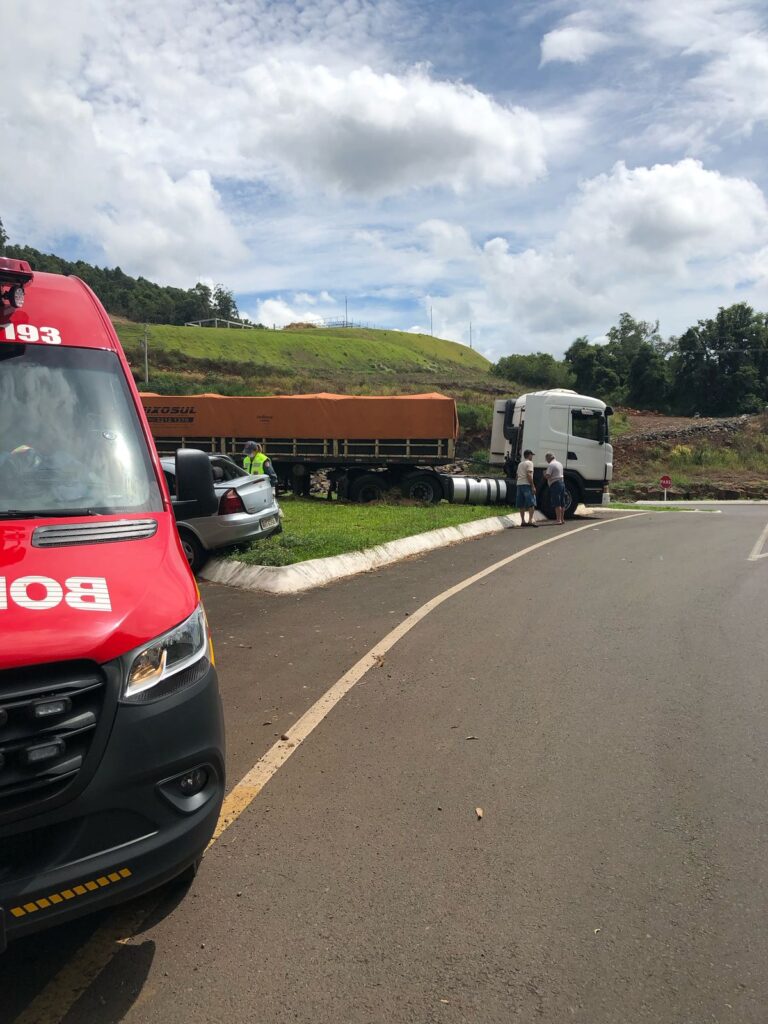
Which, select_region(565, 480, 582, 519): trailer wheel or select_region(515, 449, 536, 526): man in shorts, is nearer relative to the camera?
A: select_region(515, 449, 536, 526): man in shorts

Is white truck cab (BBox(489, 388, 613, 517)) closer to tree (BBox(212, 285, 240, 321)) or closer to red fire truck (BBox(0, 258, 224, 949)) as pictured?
red fire truck (BBox(0, 258, 224, 949))

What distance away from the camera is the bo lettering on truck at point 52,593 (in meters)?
2.60

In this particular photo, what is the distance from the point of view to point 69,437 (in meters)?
3.73

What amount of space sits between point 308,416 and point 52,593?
699 inches

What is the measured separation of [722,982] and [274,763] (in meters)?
2.42

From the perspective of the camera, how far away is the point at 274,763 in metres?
4.18

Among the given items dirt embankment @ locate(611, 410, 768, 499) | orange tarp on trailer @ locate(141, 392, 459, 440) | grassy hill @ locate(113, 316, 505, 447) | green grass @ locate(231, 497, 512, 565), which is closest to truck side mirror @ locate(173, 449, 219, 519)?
green grass @ locate(231, 497, 512, 565)

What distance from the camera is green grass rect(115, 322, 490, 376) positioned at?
86.9 metres

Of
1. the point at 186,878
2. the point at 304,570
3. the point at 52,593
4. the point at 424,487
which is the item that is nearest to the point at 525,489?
the point at 424,487

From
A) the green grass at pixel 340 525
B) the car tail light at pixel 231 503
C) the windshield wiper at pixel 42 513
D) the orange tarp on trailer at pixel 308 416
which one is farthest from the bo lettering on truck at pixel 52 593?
the orange tarp on trailer at pixel 308 416

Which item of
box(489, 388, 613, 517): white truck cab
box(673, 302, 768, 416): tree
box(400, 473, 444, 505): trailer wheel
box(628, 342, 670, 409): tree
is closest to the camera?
box(489, 388, 613, 517): white truck cab

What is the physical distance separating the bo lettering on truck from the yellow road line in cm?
123

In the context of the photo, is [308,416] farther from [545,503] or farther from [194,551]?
[194,551]

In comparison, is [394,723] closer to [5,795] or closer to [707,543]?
[5,795]
